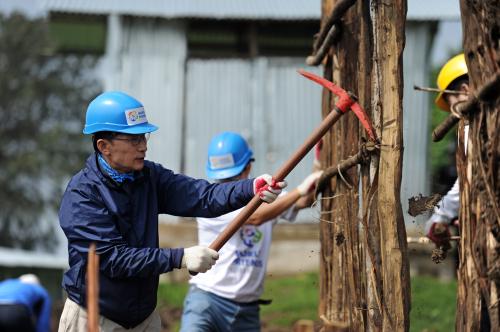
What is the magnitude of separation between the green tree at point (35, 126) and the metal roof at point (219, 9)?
10.7m

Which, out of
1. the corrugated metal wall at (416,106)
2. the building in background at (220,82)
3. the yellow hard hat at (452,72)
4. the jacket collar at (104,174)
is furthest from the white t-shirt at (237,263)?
the corrugated metal wall at (416,106)

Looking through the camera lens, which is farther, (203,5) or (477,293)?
(203,5)

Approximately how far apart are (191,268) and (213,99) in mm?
8966

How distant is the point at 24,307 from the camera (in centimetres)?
362

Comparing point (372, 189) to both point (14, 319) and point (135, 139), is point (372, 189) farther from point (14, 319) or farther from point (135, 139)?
point (14, 319)

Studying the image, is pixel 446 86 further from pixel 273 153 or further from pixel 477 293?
pixel 273 153

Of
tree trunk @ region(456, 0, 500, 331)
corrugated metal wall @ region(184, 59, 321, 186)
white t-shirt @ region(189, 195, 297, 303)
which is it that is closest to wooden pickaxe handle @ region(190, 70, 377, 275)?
tree trunk @ region(456, 0, 500, 331)

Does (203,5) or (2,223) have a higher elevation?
(203,5)

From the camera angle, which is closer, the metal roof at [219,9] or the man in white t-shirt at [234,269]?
the man in white t-shirt at [234,269]

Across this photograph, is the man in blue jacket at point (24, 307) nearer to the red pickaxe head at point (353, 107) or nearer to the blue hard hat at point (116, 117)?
the blue hard hat at point (116, 117)

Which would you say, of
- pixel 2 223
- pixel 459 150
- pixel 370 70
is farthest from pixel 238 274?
pixel 2 223

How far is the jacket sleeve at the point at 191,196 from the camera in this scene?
5.65 metres

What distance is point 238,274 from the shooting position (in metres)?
6.92

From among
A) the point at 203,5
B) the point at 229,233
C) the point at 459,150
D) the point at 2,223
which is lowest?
the point at 2,223
